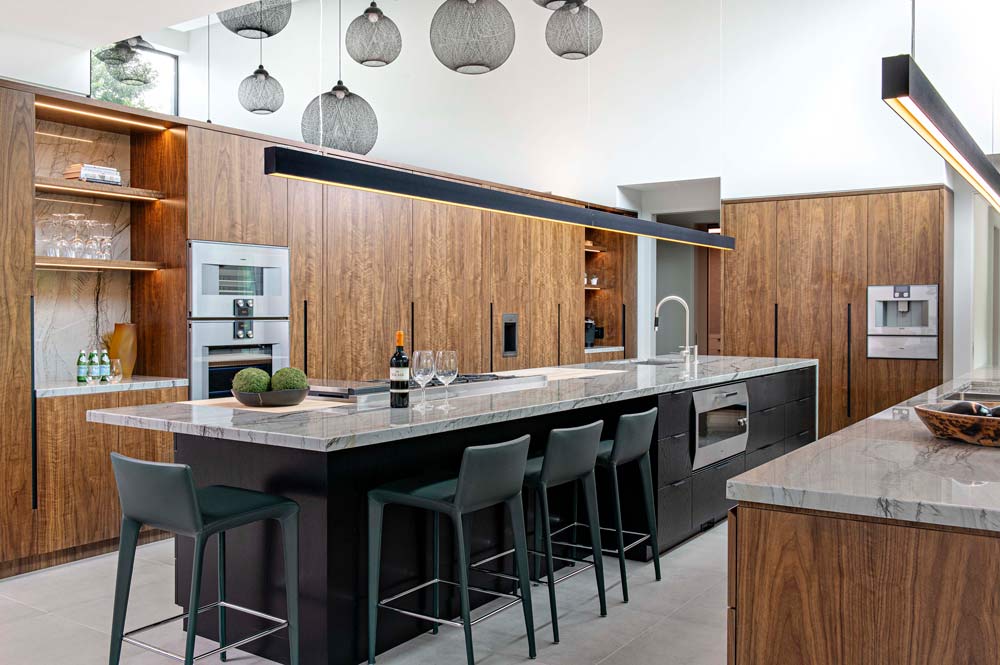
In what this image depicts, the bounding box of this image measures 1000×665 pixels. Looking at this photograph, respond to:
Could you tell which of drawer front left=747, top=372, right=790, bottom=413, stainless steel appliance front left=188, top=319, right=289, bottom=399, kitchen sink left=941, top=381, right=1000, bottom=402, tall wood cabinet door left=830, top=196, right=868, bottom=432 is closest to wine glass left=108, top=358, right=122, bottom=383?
stainless steel appliance front left=188, top=319, right=289, bottom=399

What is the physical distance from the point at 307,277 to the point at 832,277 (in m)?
4.44

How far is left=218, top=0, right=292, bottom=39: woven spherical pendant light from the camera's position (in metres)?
4.48

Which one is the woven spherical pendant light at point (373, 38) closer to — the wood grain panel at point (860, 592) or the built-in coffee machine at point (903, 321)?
the wood grain panel at point (860, 592)

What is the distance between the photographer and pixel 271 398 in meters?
3.28

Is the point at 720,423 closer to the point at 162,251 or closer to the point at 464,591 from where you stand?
the point at 464,591

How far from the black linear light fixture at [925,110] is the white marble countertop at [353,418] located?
1.65m

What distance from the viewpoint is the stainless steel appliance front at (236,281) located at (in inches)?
189

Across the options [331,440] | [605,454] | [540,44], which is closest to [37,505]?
[331,440]

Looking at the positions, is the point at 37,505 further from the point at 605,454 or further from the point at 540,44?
the point at 540,44

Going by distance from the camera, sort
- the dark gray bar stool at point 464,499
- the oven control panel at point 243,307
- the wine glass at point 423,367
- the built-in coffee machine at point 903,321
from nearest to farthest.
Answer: the dark gray bar stool at point 464,499
the wine glass at point 423,367
the oven control panel at point 243,307
the built-in coffee machine at point 903,321

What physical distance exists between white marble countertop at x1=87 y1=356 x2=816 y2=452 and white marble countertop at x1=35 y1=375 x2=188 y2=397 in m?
1.24

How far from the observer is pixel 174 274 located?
4.86 m

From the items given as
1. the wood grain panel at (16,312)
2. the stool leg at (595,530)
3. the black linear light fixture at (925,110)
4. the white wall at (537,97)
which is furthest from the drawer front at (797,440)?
the wood grain panel at (16,312)

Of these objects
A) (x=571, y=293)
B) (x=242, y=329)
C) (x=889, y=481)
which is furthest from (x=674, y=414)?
(x=571, y=293)
